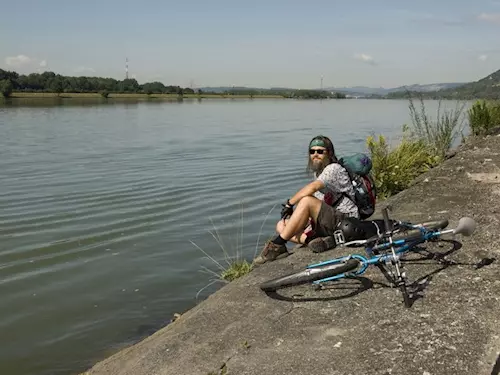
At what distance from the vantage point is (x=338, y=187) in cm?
600

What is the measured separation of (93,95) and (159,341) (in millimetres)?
124877

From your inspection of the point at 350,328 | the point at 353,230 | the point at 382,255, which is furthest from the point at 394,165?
the point at 350,328

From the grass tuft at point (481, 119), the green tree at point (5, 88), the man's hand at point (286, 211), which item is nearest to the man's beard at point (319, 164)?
the man's hand at point (286, 211)

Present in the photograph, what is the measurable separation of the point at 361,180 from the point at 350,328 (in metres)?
2.29

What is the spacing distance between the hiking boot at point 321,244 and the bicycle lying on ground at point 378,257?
36.3 inches

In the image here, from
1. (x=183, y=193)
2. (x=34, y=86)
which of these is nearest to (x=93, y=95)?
(x=34, y=86)

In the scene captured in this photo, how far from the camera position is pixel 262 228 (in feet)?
35.0

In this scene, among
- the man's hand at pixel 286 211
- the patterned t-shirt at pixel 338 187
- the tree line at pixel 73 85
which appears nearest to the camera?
the patterned t-shirt at pixel 338 187

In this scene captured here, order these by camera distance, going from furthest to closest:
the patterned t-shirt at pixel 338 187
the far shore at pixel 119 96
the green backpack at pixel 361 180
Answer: the far shore at pixel 119 96
the green backpack at pixel 361 180
the patterned t-shirt at pixel 338 187

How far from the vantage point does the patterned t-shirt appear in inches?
232

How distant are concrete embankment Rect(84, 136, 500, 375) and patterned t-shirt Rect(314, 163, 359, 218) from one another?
565 millimetres

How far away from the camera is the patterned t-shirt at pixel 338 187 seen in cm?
589

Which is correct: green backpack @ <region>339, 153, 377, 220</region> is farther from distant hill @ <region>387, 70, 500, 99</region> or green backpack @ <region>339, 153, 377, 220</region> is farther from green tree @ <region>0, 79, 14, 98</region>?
green tree @ <region>0, 79, 14, 98</region>

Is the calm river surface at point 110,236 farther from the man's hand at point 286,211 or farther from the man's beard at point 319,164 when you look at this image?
the man's beard at point 319,164
